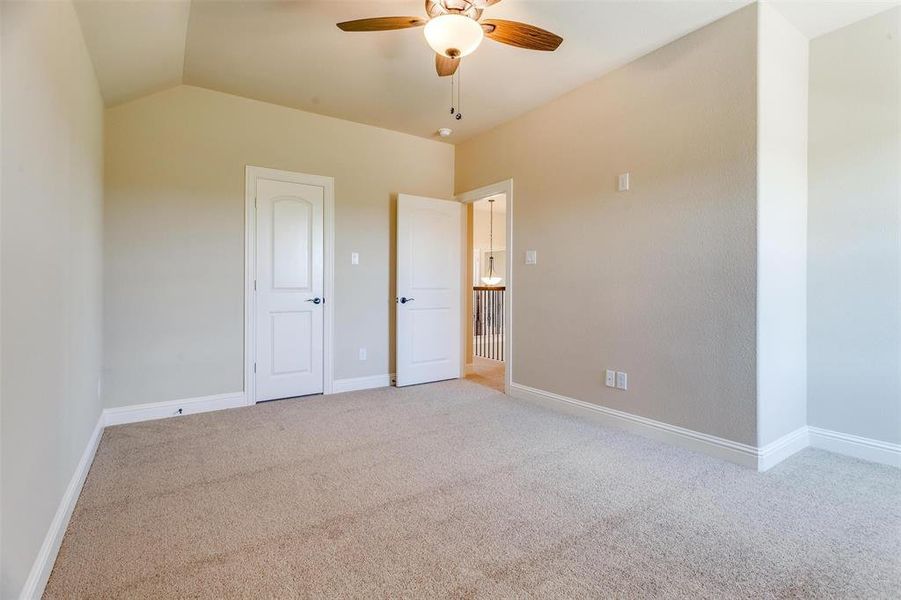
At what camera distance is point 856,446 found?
8.73 feet

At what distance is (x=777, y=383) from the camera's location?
2607 mm

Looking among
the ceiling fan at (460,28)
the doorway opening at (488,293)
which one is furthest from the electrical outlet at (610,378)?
the ceiling fan at (460,28)

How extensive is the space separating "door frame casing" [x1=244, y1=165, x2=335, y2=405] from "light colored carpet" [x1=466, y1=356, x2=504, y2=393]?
1632 millimetres

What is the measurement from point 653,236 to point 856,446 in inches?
69.9

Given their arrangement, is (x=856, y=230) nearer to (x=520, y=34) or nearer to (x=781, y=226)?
(x=781, y=226)

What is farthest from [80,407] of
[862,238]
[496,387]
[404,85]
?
[862,238]

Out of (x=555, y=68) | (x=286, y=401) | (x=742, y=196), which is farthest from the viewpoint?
(x=286, y=401)

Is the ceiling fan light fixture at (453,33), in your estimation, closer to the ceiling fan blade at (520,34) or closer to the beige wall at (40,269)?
the ceiling fan blade at (520,34)

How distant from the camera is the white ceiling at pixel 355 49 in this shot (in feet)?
8.02

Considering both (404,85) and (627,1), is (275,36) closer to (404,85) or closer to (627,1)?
(404,85)

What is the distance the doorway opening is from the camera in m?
4.24

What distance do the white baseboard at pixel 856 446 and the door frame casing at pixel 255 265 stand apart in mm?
3842

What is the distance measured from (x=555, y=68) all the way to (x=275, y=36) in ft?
6.41

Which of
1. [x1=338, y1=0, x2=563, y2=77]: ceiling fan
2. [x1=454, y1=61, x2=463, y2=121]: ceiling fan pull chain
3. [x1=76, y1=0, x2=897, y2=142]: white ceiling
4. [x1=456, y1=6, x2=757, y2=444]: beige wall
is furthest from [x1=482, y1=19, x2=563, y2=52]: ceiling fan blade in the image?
[x1=456, y1=6, x2=757, y2=444]: beige wall
